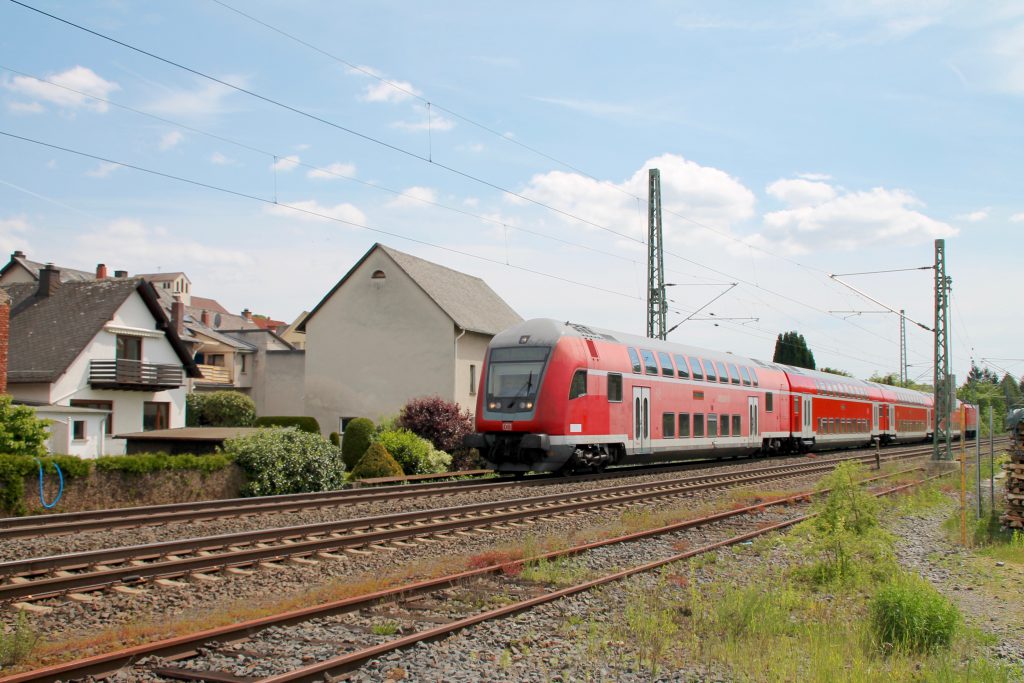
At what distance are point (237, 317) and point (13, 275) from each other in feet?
143

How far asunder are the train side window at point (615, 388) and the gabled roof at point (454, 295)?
14.3 m

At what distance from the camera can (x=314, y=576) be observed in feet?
31.7

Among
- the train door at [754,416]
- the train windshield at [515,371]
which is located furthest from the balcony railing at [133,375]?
the train door at [754,416]

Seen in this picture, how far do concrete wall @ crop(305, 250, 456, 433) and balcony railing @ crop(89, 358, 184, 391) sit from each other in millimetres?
5881

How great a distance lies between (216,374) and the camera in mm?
55469

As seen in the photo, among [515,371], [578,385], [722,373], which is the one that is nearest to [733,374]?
[722,373]

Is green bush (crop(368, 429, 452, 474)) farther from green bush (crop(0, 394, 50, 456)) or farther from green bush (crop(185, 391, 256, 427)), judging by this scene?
green bush (crop(185, 391, 256, 427))

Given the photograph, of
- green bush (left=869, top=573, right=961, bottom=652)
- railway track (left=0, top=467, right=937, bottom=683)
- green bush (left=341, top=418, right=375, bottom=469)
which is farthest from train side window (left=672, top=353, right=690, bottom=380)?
green bush (left=869, top=573, right=961, bottom=652)

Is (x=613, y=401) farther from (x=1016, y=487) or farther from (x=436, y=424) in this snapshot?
(x=1016, y=487)

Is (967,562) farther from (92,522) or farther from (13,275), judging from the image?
(13,275)

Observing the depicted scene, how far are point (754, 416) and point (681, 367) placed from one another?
249 inches

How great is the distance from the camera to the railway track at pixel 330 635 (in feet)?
19.6

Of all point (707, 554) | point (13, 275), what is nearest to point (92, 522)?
point (707, 554)

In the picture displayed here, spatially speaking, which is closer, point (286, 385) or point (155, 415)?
point (155, 415)
